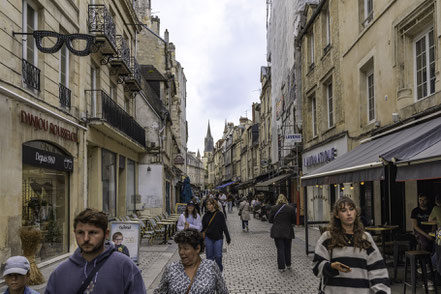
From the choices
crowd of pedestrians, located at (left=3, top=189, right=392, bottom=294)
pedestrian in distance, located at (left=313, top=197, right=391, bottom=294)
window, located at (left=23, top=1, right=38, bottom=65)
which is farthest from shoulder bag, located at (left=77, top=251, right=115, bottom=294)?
window, located at (left=23, top=1, right=38, bottom=65)

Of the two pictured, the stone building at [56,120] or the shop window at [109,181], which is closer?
the stone building at [56,120]

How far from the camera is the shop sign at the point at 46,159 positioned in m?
9.89

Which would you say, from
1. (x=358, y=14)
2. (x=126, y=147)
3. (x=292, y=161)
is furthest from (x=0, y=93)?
(x=292, y=161)

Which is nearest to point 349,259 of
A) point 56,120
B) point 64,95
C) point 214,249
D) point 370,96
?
point 214,249

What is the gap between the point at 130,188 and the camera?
2330 centimetres

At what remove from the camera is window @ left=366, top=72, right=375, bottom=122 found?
13972 millimetres

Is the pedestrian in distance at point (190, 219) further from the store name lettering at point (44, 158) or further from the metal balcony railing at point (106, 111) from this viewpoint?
the metal balcony railing at point (106, 111)

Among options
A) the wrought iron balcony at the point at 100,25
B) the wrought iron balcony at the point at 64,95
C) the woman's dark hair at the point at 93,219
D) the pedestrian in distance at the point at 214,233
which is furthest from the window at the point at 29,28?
the woman's dark hair at the point at 93,219

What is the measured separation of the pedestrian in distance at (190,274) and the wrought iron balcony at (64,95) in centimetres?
963

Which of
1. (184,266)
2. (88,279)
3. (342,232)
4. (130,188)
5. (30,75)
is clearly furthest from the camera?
(130,188)

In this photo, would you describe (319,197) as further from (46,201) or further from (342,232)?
(342,232)

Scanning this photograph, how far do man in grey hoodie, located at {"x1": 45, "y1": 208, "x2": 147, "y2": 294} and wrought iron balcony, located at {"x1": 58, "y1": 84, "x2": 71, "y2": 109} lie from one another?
1005 centimetres

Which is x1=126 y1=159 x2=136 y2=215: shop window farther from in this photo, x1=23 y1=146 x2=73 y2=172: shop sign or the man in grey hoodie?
the man in grey hoodie

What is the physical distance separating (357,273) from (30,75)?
8881 mm
